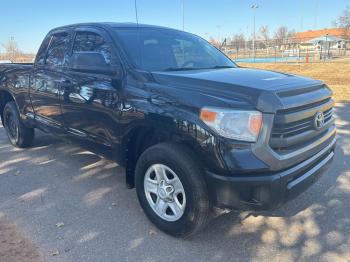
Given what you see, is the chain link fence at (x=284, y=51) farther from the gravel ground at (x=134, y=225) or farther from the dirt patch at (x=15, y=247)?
the dirt patch at (x=15, y=247)

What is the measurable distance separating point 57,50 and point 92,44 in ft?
3.11

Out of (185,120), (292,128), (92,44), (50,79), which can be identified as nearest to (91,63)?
(92,44)

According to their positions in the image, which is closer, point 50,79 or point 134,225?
point 134,225

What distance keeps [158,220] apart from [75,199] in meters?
1.24

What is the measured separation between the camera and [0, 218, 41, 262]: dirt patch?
2955mm

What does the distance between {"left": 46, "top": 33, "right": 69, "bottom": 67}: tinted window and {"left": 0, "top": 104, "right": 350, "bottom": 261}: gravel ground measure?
152 centimetres

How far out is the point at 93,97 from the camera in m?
3.92

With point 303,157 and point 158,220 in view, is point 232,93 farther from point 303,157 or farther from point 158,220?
point 158,220

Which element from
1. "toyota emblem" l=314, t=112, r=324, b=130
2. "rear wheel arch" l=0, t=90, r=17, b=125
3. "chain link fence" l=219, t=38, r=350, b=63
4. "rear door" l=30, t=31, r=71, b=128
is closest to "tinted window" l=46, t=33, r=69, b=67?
"rear door" l=30, t=31, r=71, b=128

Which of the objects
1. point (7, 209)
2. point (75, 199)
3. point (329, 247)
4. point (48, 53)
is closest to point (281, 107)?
point (329, 247)

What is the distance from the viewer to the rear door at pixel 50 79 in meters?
4.63

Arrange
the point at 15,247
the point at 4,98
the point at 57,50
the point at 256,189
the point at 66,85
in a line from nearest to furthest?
1. the point at 256,189
2. the point at 15,247
3. the point at 66,85
4. the point at 57,50
5. the point at 4,98

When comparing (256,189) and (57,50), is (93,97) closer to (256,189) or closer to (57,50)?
(57,50)

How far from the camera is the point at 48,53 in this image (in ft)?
16.7
